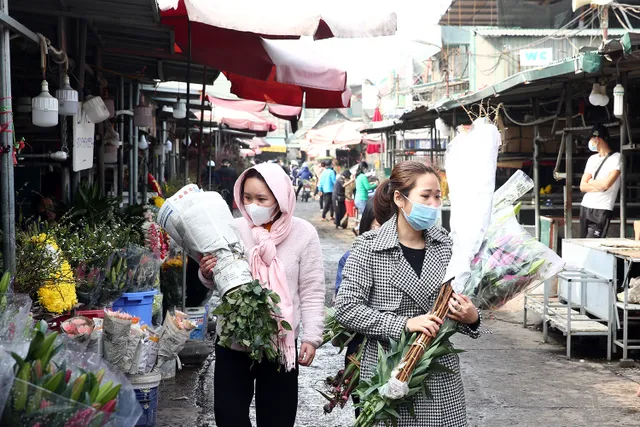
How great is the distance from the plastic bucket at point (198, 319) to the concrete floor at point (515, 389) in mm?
285

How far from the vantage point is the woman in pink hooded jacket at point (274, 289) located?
390 centimetres

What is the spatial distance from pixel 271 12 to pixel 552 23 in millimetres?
20442

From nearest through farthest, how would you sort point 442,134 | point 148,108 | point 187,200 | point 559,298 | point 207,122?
1. point 187,200
2. point 559,298
3. point 148,108
4. point 442,134
5. point 207,122

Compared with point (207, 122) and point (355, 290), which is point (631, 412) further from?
point (207, 122)

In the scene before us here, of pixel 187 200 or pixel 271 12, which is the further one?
pixel 271 12

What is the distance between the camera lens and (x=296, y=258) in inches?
161

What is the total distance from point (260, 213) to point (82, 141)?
339 centimetres

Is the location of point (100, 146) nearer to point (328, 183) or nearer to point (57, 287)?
point (57, 287)

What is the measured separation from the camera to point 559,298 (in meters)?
9.59

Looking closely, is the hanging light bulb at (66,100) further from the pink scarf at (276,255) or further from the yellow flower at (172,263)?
the pink scarf at (276,255)

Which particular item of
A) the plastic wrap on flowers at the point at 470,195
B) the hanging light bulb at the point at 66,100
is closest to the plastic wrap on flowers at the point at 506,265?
the plastic wrap on flowers at the point at 470,195

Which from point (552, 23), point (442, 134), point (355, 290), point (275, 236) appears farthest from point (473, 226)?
point (552, 23)

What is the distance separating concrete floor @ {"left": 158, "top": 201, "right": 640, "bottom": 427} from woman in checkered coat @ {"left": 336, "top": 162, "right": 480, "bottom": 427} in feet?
9.03

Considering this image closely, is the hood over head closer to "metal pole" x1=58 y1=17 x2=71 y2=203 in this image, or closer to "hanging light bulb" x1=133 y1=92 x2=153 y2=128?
"metal pole" x1=58 y1=17 x2=71 y2=203
